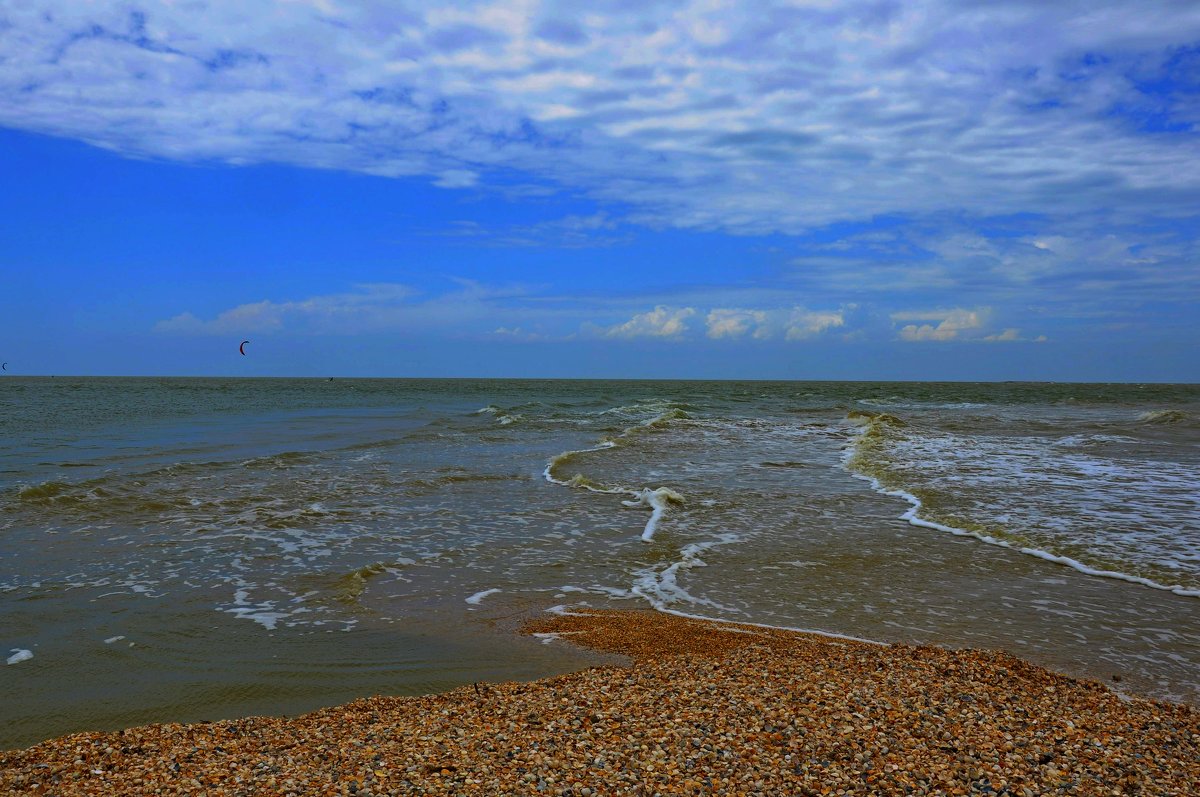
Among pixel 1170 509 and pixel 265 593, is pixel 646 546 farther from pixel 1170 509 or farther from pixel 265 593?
pixel 1170 509

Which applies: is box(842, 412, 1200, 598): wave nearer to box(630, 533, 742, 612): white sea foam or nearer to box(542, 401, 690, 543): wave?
box(630, 533, 742, 612): white sea foam

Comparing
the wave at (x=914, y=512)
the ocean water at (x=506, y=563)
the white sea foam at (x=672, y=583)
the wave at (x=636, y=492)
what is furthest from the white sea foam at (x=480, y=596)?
the wave at (x=914, y=512)

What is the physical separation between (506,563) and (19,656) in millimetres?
4899

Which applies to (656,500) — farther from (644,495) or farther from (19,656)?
(19,656)

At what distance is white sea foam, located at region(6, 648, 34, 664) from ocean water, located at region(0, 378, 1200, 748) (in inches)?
1.8

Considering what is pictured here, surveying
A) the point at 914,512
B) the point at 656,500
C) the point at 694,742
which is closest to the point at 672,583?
the point at 694,742

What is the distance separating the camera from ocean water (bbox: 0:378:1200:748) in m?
6.06

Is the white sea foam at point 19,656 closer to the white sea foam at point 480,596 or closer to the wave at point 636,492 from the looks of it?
the white sea foam at point 480,596

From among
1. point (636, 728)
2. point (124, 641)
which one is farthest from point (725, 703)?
point (124, 641)

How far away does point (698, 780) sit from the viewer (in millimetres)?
3758

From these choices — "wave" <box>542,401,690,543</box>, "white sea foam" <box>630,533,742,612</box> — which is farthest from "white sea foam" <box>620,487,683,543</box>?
"white sea foam" <box>630,533,742,612</box>

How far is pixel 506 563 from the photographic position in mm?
9625

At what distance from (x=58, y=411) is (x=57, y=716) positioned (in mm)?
39768

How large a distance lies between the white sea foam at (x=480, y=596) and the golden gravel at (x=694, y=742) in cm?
258
